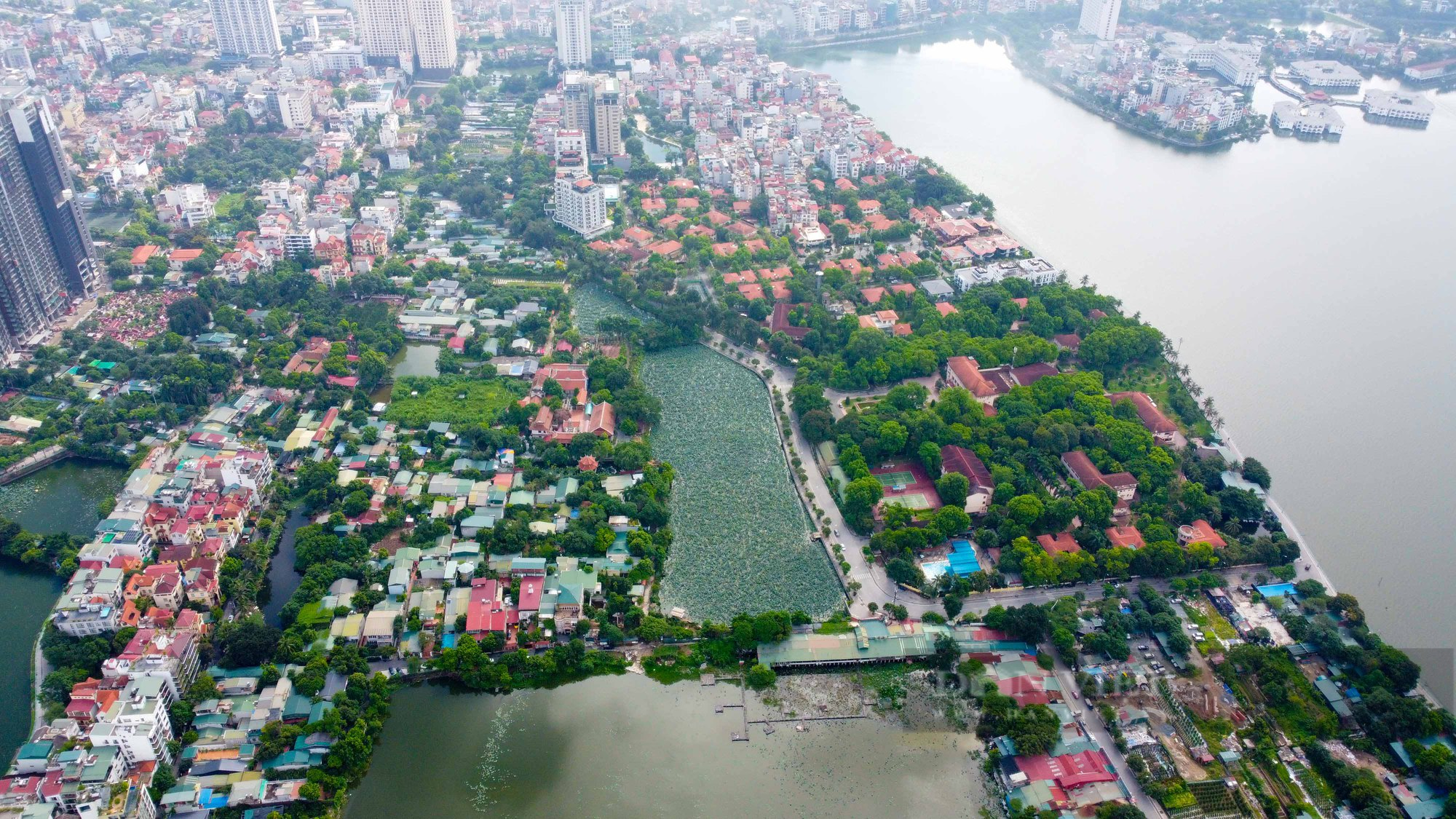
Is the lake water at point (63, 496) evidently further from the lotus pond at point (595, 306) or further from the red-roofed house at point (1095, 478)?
the red-roofed house at point (1095, 478)

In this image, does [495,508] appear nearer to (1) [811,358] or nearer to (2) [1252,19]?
(1) [811,358]

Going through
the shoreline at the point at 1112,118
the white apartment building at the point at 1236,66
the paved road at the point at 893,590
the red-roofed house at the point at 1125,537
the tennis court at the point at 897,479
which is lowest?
the paved road at the point at 893,590

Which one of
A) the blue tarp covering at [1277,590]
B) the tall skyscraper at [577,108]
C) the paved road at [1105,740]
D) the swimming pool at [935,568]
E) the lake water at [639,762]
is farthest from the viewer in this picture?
the tall skyscraper at [577,108]

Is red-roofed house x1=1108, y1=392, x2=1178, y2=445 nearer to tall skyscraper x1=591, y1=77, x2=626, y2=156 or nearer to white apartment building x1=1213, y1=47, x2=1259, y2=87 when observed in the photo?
tall skyscraper x1=591, y1=77, x2=626, y2=156

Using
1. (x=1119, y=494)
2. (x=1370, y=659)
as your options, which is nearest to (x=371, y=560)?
(x=1119, y=494)

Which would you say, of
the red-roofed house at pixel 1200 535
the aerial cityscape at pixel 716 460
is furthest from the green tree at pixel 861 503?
the red-roofed house at pixel 1200 535

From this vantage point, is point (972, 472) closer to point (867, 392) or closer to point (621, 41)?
point (867, 392)

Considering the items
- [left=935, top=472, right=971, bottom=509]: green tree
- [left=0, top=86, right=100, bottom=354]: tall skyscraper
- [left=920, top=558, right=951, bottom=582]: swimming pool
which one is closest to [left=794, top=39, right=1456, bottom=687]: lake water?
[left=935, top=472, right=971, bottom=509]: green tree
